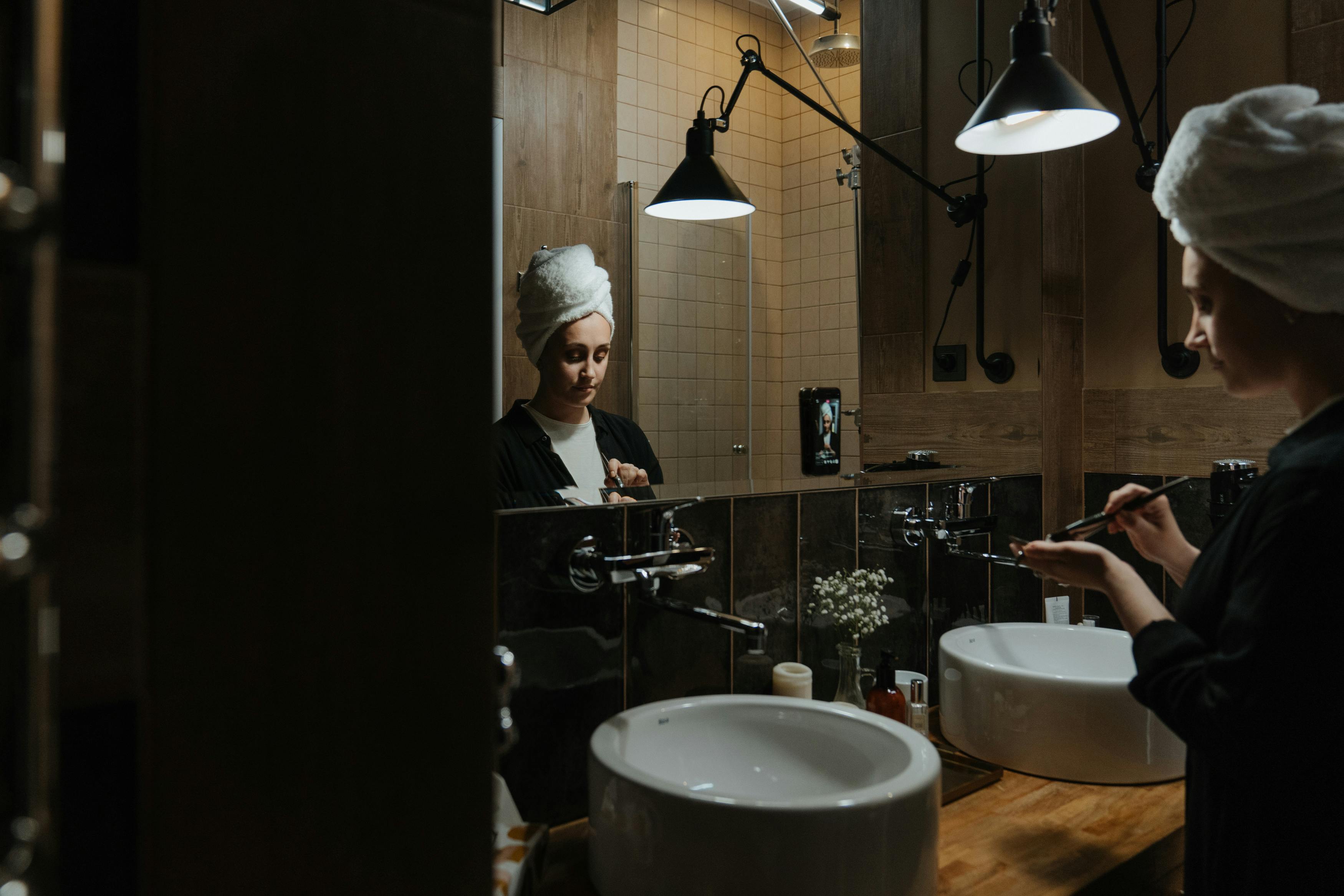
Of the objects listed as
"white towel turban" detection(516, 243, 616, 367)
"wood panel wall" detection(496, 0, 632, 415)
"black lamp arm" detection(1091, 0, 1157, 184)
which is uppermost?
"black lamp arm" detection(1091, 0, 1157, 184)

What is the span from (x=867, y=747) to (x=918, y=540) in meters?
0.67

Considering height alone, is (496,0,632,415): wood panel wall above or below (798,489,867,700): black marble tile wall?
above

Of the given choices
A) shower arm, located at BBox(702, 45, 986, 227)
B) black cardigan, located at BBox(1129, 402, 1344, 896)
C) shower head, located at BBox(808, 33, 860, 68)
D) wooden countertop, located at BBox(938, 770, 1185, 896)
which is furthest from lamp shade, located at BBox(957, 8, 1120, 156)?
wooden countertop, located at BBox(938, 770, 1185, 896)

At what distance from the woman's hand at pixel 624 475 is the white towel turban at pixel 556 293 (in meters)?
0.19

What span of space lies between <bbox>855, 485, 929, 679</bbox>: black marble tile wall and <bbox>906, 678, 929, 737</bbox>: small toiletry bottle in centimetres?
13

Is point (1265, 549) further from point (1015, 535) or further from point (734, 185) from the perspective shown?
point (1015, 535)

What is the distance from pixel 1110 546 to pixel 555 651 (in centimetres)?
144

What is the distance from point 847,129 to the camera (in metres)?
1.74

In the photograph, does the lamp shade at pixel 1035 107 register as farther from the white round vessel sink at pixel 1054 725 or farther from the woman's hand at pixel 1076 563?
the white round vessel sink at pixel 1054 725

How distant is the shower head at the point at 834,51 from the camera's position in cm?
179

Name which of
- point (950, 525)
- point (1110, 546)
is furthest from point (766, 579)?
point (1110, 546)

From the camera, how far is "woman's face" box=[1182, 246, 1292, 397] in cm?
90

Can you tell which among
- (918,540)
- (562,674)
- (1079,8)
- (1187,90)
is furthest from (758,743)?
(1079,8)

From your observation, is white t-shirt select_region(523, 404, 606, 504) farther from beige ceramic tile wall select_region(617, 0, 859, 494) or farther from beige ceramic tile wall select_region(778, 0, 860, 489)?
beige ceramic tile wall select_region(778, 0, 860, 489)
